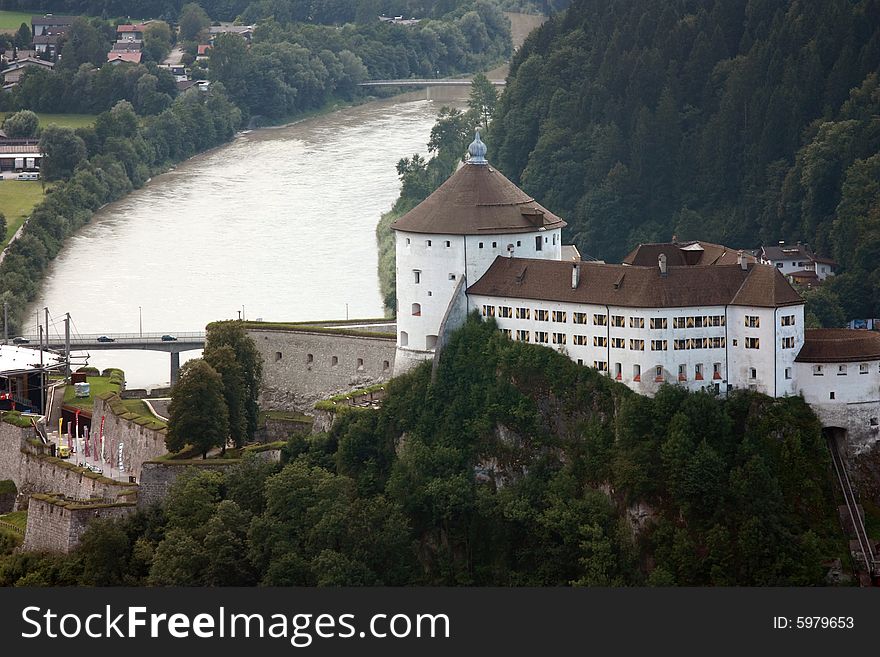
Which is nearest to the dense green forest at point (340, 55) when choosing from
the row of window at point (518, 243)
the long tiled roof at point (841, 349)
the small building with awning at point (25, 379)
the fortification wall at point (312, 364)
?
the small building with awning at point (25, 379)

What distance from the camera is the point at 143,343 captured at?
270 ft

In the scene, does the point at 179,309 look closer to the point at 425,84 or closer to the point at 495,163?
the point at 495,163

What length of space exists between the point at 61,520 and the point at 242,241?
42760 millimetres

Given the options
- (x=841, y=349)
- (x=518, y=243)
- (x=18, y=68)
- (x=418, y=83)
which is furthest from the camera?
(x=418, y=83)

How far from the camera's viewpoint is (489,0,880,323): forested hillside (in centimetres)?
9275

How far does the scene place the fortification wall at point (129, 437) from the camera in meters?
68.9

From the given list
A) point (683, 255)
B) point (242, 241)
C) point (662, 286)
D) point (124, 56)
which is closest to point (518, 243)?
point (683, 255)

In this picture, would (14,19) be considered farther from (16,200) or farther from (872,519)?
(872,519)

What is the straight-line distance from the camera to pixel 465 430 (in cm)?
6494

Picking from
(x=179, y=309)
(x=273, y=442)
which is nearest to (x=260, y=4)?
(x=179, y=309)

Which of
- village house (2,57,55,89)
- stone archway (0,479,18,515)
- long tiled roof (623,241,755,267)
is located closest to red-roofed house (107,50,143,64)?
village house (2,57,55,89)

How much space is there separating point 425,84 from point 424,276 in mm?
87874

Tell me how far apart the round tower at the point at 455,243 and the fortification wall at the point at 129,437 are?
6.64 meters

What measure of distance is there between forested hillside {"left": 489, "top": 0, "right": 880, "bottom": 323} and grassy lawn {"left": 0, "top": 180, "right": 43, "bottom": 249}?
19.7 meters
